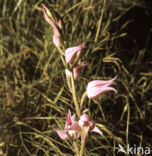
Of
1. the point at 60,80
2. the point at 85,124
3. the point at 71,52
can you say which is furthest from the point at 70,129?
the point at 60,80

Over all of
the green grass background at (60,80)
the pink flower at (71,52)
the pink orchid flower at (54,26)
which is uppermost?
the pink orchid flower at (54,26)

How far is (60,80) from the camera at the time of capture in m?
1.14

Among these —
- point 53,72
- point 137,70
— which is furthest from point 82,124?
point 137,70

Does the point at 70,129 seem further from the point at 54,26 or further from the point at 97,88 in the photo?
the point at 54,26

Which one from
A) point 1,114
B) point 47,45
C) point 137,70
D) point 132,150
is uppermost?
point 47,45

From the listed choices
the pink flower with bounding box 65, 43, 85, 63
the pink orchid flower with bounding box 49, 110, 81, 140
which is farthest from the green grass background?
the pink flower with bounding box 65, 43, 85, 63

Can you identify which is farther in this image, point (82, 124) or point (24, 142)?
point (24, 142)

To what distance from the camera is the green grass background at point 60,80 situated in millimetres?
993

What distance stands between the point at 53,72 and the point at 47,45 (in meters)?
0.13

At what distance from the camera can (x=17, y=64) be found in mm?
1186

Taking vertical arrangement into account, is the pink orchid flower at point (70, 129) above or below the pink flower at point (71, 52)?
below

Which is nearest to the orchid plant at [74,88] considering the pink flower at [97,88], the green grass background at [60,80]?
the pink flower at [97,88]

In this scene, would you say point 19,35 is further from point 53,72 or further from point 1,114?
point 1,114

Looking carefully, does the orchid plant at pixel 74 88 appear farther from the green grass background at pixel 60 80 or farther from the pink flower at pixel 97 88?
the green grass background at pixel 60 80
